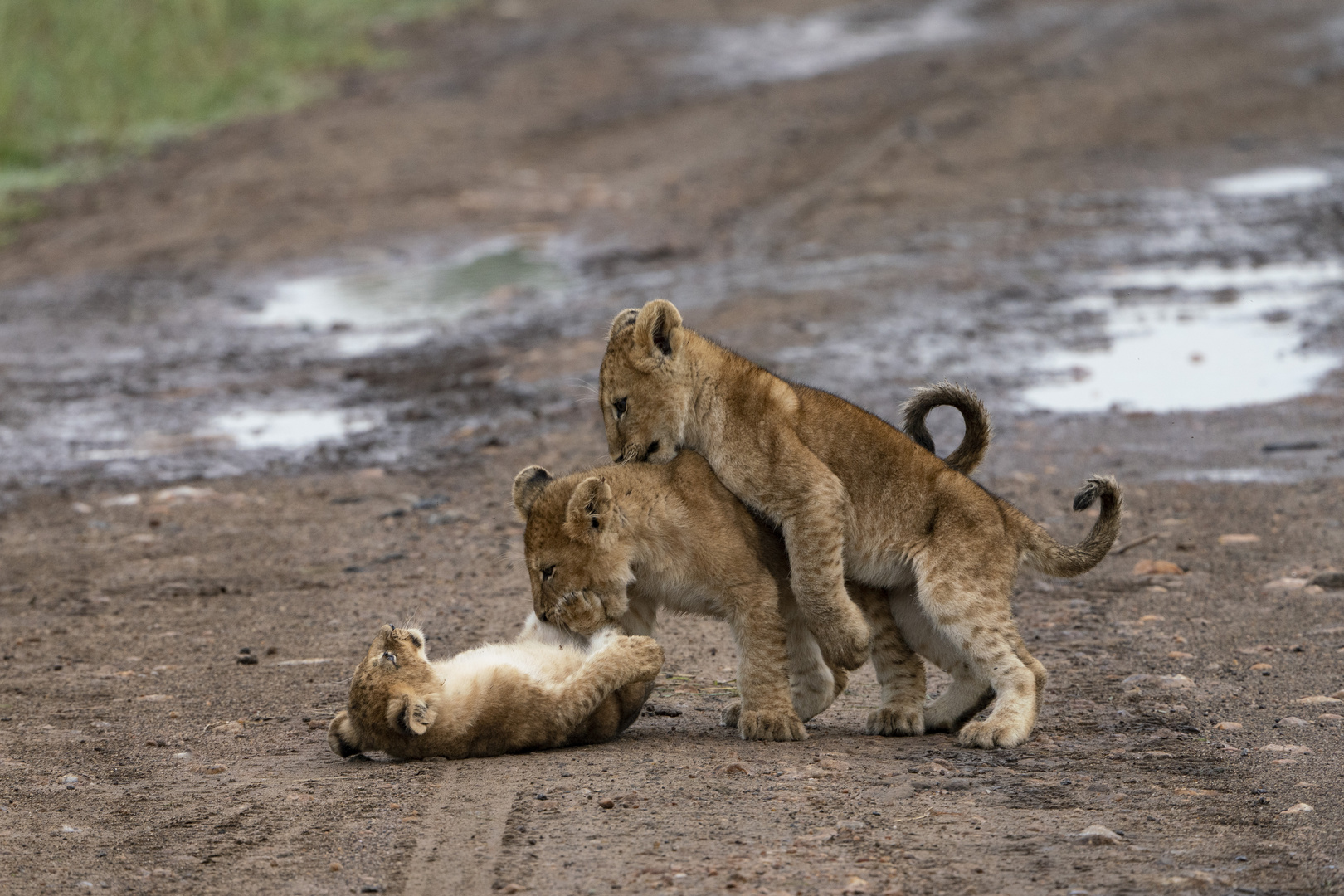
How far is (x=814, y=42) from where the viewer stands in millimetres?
22188

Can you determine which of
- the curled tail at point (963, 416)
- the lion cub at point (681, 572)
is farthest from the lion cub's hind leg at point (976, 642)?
the curled tail at point (963, 416)

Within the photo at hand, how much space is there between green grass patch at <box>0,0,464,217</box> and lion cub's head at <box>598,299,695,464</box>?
13856 millimetres

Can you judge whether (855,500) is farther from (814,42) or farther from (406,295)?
(814,42)

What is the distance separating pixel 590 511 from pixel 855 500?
1019 millimetres

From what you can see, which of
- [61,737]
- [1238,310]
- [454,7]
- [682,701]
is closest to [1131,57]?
[1238,310]

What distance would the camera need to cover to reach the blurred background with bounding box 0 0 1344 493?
34.3ft

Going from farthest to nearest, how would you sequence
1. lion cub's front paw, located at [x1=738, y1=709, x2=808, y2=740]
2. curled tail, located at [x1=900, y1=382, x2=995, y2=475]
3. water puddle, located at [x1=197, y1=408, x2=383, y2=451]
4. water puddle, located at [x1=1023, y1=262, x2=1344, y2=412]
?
1. water puddle, located at [x1=197, y1=408, x2=383, y2=451]
2. water puddle, located at [x1=1023, y1=262, x2=1344, y2=412]
3. curled tail, located at [x1=900, y1=382, x2=995, y2=475]
4. lion cub's front paw, located at [x1=738, y1=709, x2=808, y2=740]

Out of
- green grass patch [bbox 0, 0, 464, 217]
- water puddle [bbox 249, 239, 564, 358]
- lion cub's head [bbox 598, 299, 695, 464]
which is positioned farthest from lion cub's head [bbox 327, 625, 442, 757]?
green grass patch [bbox 0, 0, 464, 217]

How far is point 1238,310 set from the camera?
11547 mm

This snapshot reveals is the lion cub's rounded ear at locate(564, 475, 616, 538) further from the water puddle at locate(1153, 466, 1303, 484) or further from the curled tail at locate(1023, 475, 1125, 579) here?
the water puddle at locate(1153, 466, 1303, 484)

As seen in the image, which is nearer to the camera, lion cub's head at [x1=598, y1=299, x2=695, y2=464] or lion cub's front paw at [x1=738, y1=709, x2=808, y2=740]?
lion cub's front paw at [x1=738, y1=709, x2=808, y2=740]

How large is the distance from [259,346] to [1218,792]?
9.61 m

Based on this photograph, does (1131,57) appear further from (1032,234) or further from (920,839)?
(920,839)

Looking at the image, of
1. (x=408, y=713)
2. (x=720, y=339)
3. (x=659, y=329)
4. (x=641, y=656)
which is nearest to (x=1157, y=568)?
(x=659, y=329)
